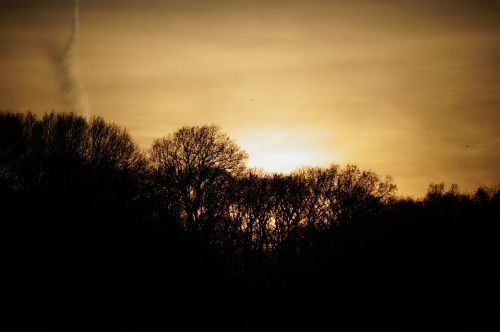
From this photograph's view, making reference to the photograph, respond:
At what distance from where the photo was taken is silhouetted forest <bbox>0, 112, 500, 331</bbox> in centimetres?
3897

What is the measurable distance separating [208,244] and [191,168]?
484 inches

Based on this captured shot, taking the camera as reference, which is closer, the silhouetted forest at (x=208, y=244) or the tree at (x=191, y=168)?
the silhouetted forest at (x=208, y=244)

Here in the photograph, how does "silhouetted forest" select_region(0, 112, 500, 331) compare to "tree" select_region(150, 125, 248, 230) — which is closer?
"silhouetted forest" select_region(0, 112, 500, 331)

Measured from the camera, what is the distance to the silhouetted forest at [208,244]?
39.0m

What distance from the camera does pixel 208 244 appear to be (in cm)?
5953

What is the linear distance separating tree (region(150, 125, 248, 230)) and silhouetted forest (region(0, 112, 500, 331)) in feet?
0.48

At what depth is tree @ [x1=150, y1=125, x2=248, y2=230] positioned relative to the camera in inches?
2655

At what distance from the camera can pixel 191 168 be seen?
223 feet

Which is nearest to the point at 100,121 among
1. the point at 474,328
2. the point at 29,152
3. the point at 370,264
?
the point at 29,152

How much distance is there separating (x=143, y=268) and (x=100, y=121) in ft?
76.7

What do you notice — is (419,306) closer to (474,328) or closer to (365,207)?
(474,328)

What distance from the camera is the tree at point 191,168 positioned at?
67.4m

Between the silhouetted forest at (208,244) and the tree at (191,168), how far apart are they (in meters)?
0.15

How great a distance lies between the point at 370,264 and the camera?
59000 mm
